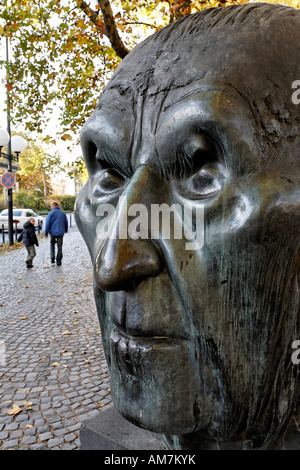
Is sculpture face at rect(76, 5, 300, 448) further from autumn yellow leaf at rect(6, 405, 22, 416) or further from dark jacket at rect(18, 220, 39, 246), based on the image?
dark jacket at rect(18, 220, 39, 246)

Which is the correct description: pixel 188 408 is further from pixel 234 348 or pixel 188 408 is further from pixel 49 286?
pixel 49 286

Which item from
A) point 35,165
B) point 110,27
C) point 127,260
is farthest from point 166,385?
point 35,165

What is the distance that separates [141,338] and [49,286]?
7744 millimetres

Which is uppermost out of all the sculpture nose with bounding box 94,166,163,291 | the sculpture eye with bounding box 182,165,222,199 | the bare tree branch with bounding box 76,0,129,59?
the bare tree branch with bounding box 76,0,129,59

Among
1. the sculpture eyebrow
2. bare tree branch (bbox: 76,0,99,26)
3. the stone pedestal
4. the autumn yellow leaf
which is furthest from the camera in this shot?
bare tree branch (bbox: 76,0,99,26)

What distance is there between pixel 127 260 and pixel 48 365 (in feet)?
12.9

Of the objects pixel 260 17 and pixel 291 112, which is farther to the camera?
pixel 260 17

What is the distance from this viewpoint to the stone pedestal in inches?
71.2

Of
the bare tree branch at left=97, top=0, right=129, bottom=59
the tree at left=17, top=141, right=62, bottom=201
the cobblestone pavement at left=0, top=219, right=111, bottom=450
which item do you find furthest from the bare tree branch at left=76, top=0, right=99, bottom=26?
the tree at left=17, top=141, right=62, bottom=201

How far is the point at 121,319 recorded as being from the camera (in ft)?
3.78

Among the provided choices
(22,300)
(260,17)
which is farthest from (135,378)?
(22,300)

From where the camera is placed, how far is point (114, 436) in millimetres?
1906

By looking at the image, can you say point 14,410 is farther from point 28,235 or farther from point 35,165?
point 35,165

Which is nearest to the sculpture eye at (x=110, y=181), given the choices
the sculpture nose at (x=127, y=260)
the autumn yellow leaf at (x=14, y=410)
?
the sculpture nose at (x=127, y=260)
